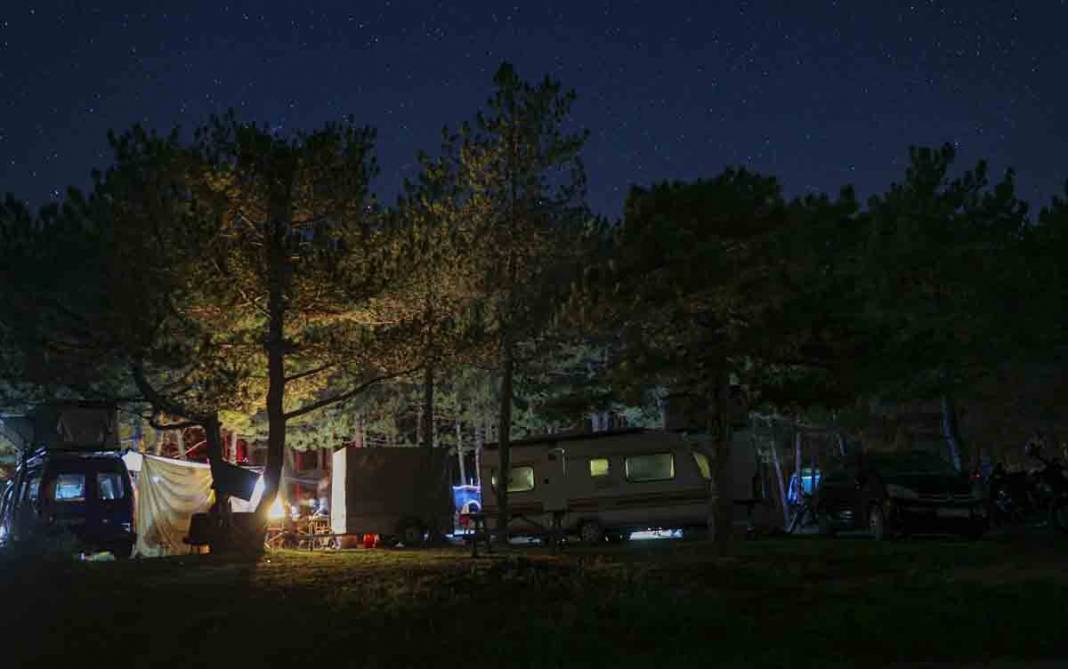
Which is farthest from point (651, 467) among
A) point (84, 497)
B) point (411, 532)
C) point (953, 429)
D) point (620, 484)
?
point (84, 497)

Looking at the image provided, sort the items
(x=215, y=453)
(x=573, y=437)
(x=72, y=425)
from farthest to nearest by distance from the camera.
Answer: (x=573, y=437) → (x=72, y=425) → (x=215, y=453)

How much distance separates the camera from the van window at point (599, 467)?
26984 millimetres

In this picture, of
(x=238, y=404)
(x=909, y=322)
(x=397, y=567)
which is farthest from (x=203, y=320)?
(x=909, y=322)

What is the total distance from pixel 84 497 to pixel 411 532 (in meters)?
9.97

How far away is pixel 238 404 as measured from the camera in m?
21.1

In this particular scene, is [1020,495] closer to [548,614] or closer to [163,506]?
[548,614]

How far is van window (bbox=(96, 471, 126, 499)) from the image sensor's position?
21.7 meters

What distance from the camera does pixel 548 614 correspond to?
37.1ft

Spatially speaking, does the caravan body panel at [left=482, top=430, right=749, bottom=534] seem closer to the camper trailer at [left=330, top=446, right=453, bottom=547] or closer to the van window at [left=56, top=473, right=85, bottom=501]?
the camper trailer at [left=330, top=446, right=453, bottom=547]

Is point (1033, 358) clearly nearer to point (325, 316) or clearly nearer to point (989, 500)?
point (989, 500)

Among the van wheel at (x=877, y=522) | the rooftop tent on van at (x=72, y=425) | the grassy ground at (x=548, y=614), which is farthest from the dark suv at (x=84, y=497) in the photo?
the van wheel at (x=877, y=522)

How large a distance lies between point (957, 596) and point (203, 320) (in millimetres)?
13898

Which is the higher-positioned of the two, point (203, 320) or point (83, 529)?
point (203, 320)

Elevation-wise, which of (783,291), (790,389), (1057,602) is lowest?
(1057,602)
